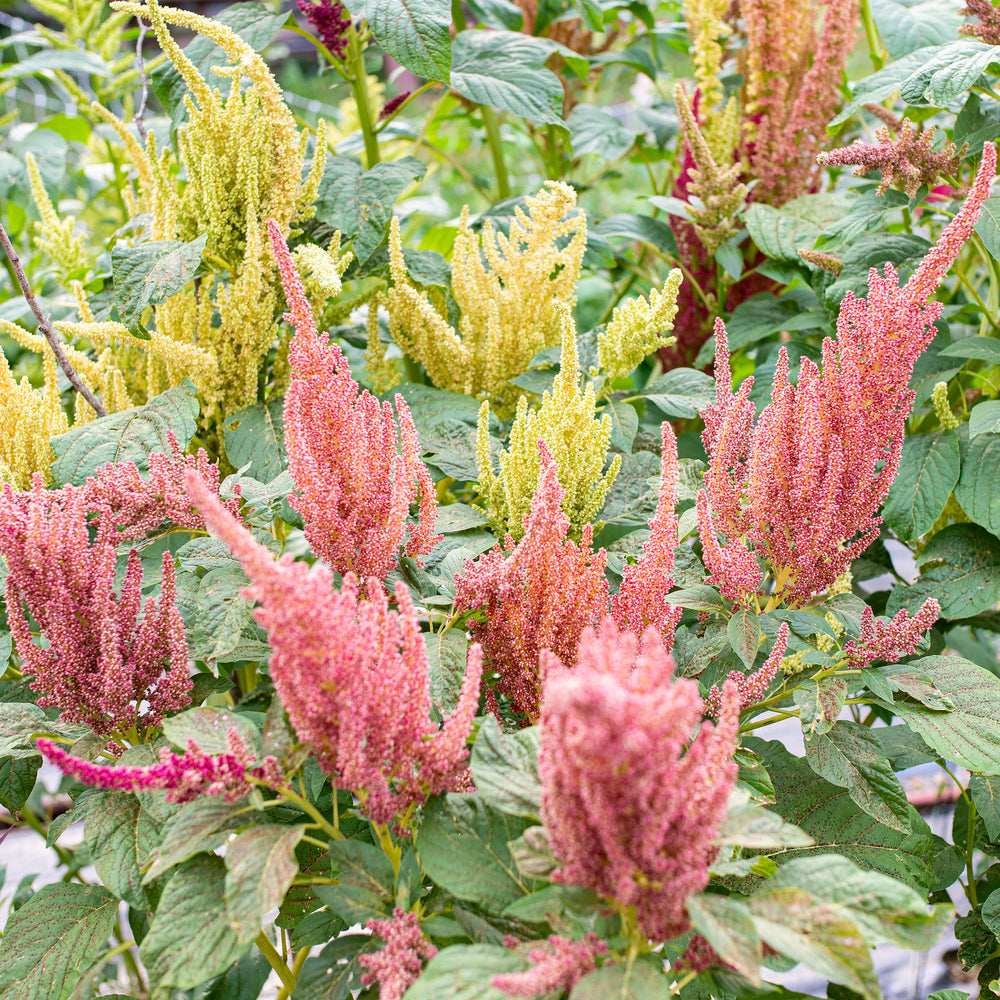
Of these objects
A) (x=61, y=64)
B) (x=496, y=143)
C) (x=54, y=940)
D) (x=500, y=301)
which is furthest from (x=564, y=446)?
(x=61, y=64)

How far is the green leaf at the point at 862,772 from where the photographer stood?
0.79 meters

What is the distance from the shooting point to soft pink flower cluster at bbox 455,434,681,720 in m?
0.71

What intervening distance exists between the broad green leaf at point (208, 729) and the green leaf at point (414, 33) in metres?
0.82

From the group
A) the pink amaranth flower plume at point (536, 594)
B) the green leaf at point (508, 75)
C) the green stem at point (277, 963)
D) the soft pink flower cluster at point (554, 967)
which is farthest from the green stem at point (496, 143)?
the soft pink flower cluster at point (554, 967)

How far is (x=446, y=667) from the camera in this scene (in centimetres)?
74

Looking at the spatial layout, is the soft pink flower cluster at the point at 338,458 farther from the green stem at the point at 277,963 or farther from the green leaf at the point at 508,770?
the green stem at the point at 277,963

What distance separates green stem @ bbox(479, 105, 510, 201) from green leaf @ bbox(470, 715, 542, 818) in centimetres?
137

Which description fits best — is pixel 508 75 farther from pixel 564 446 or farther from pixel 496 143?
pixel 564 446

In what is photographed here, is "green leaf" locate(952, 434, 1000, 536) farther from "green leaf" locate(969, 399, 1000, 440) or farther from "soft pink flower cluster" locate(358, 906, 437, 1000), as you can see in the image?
"soft pink flower cluster" locate(358, 906, 437, 1000)

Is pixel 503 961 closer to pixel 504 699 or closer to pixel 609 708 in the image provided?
pixel 609 708

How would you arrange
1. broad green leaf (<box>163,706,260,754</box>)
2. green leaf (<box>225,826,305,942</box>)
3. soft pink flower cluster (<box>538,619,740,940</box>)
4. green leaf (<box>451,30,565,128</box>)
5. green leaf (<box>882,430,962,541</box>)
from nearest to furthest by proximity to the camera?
soft pink flower cluster (<box>538,619,740,940</box>)
green leaf (<box>225,826,305,942</box>)
broad green leaf (<box>163,706,260,754</box>)
green leaf (<box>882,430,962,541</box>)
green leaf (<box>451,30,565,128</box>)

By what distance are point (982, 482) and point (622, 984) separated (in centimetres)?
87

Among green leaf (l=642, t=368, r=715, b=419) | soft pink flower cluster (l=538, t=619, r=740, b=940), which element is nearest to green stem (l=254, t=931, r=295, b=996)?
soft pink flower cluster (l=538, t=619, r=740, b=940)

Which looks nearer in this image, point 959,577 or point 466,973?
point 466,973
